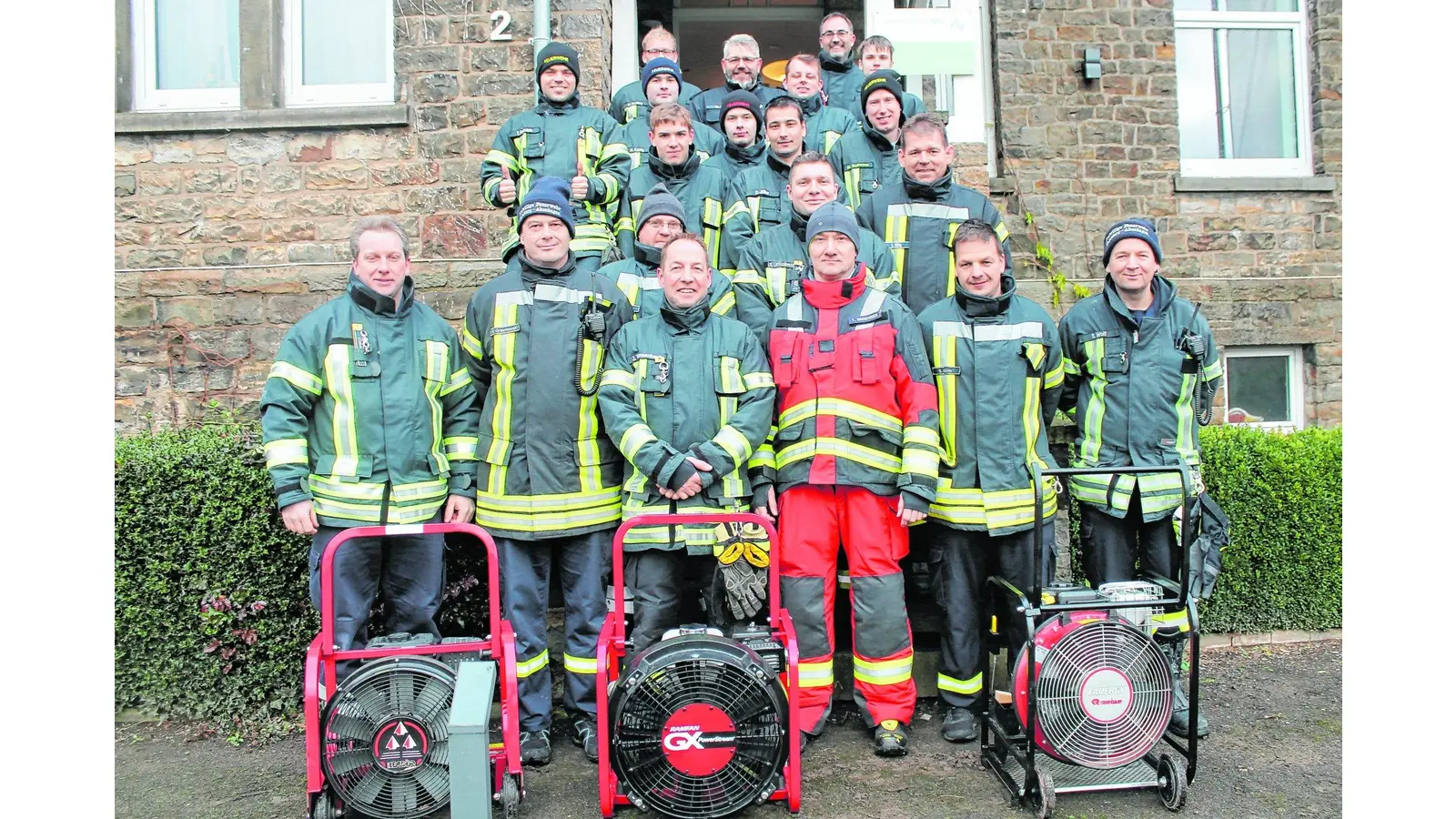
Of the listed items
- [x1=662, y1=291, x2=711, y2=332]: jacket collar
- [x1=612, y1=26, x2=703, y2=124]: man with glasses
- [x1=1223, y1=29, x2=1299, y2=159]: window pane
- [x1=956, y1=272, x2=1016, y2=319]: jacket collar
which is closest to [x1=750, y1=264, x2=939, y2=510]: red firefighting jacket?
[x1=956, y1=272, x2=1016, y2=319]: jacket collar

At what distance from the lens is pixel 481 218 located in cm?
819

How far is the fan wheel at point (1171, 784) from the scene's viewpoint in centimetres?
376

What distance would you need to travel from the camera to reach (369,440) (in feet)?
13.6

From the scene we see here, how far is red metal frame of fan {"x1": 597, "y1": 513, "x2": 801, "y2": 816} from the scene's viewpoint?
3.62 m

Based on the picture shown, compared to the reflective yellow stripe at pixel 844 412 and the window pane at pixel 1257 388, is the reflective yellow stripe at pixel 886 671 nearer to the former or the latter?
the reflective yellow stripe at pixel 844 412

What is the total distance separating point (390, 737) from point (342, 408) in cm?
140

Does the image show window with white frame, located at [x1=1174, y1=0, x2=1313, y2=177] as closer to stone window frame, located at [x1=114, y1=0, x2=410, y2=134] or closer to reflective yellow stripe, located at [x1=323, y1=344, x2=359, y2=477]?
stone window frame, located at [x1=114, y1=0, x2=410, y2=134]

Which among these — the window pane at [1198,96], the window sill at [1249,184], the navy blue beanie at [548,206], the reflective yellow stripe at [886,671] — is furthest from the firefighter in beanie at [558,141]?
the window pane at [1198,96]

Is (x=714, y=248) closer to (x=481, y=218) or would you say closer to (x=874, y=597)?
(x=874, y=597)

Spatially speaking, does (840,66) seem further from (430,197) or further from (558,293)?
(558,293)

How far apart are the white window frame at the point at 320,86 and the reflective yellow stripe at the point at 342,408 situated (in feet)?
16.8

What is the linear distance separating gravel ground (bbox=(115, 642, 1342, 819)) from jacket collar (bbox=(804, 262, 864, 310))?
6.60 feet
